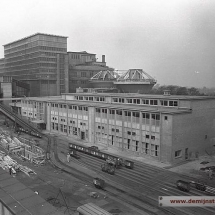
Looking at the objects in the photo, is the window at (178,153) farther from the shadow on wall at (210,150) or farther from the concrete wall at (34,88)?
the concrete wall at (34,88)

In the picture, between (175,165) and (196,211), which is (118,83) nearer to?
(175,165)

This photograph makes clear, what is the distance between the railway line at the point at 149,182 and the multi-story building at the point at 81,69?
80.2m

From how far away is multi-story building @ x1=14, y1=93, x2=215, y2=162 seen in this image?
40.2m

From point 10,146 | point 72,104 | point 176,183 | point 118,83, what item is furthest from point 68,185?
point 118,83

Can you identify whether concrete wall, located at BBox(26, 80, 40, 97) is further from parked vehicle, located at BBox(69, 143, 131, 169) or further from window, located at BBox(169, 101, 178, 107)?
window, located at BBox(169, 101, 178, 107)

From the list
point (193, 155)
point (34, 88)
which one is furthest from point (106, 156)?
point (34, 88)

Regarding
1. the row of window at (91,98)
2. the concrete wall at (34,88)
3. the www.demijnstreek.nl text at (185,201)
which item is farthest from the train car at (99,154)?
the concrete wall at (34,88)

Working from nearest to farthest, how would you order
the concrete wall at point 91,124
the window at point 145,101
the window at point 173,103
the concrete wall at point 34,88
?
1. the window at point 173,103
2. the window at point 145,101
3. the concrete wall at point 91,124
4. the concrete wall at point 34,88

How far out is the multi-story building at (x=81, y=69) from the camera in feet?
386

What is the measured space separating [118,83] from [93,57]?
49.3 m

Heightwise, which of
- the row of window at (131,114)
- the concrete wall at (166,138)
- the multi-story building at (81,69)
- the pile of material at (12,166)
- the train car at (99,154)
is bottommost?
the pile of material at (12,166)

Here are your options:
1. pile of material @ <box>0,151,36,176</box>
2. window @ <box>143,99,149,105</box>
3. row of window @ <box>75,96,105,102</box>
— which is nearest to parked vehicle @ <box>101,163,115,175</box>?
pile of material @ <box>0,151,36,176</box>

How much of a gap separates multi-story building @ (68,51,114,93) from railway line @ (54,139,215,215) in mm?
80248

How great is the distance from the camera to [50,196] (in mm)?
27469
